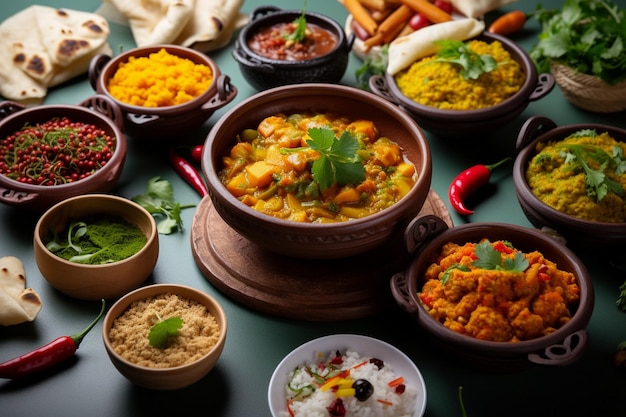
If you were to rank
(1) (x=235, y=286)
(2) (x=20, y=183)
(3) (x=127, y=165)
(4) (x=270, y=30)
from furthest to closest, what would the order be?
(4) (x=270, y=30), (3) (x=127, y=165), (2) (x=20, y=183), (1) (x=235, y=286)

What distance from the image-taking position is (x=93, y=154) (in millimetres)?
3982

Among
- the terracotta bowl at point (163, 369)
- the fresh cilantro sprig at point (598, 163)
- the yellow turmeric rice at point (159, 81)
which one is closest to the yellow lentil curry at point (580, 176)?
the fresh cilantro sprig at point (598, 163)

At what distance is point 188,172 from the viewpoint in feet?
13.9

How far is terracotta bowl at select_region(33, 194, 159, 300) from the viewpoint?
3357 millimetres

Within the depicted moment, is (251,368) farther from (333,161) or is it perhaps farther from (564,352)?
(564,352)

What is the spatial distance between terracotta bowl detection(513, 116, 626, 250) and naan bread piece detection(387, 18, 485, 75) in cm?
93

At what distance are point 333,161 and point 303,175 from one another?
0.18 metres

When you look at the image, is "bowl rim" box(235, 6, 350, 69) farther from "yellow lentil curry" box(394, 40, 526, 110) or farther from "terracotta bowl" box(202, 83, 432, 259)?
"terracotta bowl" box(202, 83, 432, 259)

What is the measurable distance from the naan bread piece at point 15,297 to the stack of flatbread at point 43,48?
1.52 meters

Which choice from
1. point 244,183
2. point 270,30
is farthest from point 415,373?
point 270,30

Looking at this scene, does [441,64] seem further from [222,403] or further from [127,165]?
[222,403]

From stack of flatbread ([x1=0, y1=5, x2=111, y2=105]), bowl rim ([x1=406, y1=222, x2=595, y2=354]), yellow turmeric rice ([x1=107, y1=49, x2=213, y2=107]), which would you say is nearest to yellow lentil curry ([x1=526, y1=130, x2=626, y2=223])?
bowl rim ([x1=406, y1=222, x2=595, y2=354])

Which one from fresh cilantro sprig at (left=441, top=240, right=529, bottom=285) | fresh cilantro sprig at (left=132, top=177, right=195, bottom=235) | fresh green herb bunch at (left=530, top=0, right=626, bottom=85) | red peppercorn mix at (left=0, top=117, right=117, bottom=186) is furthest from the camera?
fresh green herb bunch at (left=530, top=0, right=626, bottom=85)

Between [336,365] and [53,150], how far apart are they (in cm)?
194
